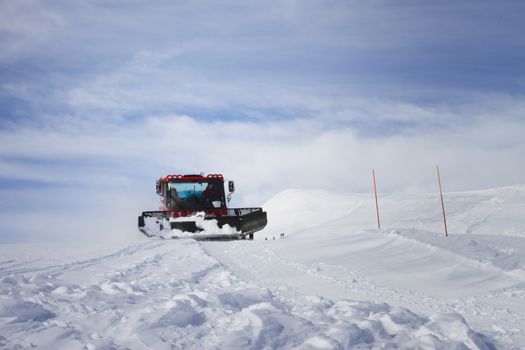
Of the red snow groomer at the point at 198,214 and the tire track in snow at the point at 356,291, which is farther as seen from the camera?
the red snow groomer at the point at 198,214

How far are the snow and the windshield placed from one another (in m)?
5.70

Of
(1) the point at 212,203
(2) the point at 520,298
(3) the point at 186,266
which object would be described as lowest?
(2) the point at 520,298

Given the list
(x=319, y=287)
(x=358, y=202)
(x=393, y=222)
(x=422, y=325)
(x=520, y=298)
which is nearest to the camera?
(x=422, y=325)

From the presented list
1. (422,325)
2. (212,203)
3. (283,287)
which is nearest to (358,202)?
(212,203)

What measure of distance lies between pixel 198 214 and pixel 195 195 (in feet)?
3.69

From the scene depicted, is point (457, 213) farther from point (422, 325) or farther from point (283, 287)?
point (422, 325)

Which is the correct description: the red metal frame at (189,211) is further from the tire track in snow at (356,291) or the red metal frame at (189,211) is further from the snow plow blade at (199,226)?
the tire track in snow at (356,291)

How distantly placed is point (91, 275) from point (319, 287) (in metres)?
3.20

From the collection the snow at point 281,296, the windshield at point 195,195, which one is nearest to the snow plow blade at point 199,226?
the windshield at point 195,195

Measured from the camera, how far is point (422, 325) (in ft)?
13.9

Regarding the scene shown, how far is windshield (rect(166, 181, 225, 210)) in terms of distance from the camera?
59.8 ft

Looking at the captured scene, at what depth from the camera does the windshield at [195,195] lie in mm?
18219

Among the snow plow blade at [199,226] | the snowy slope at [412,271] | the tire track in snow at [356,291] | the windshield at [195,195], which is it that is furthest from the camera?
the windshield at [195,195]

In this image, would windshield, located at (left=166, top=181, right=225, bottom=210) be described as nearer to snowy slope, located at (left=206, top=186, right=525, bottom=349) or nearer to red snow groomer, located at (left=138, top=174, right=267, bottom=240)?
red snow groomer, located at (left=138, top=174, right=267, bottom=240)
